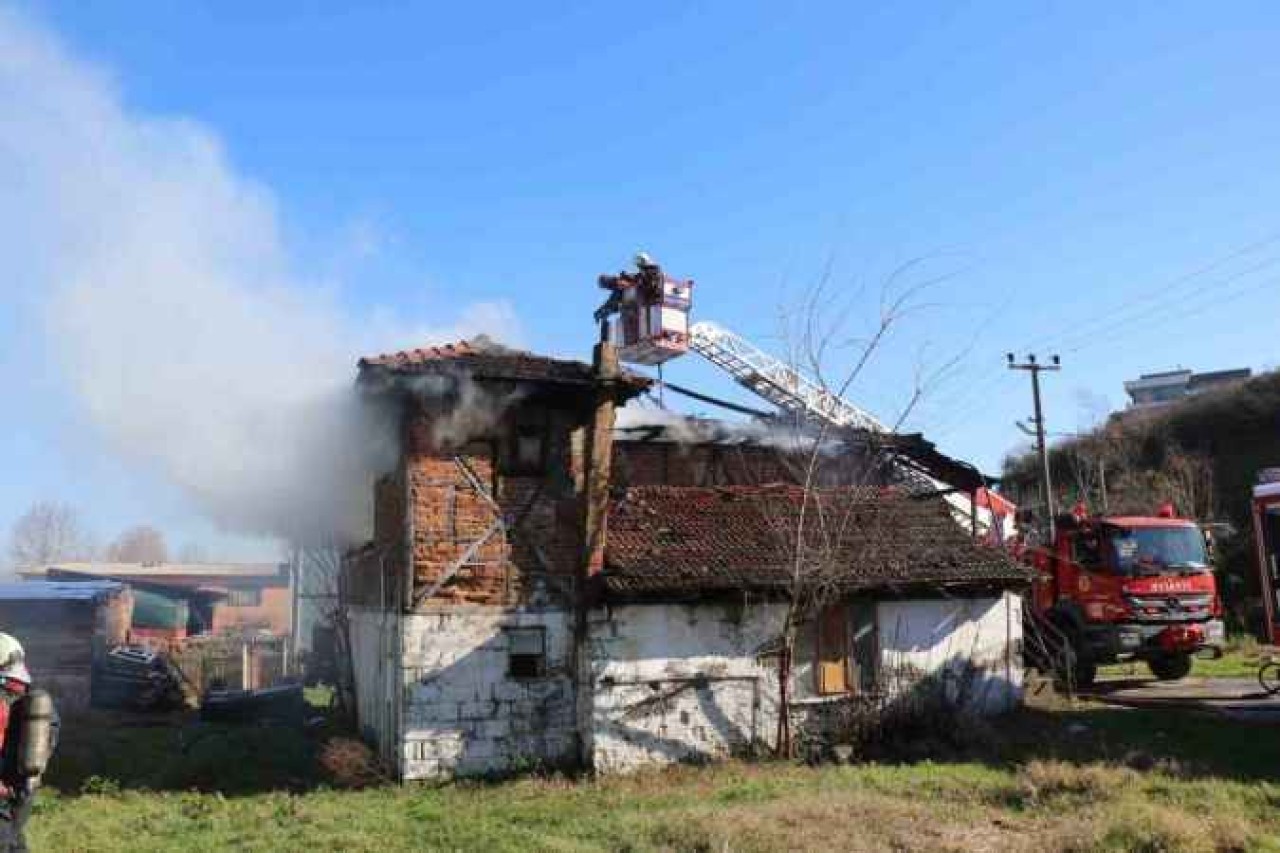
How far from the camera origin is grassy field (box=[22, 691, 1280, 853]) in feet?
31.7

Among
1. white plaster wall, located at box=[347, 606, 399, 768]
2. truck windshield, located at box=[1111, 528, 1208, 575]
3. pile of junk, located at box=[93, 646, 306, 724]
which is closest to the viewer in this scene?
white plaster wall, located at box=[347, 606, 399, 768]

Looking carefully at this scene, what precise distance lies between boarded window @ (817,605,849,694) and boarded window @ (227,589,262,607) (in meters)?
49.3

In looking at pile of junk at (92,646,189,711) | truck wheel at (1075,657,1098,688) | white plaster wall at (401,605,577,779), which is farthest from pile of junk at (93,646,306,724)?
truck wheel at (1075,657,1098,688)

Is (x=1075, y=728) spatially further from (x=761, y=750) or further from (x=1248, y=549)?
(x=1248, y=549)

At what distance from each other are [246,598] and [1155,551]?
173 feet

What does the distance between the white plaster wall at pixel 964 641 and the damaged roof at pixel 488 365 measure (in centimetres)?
526

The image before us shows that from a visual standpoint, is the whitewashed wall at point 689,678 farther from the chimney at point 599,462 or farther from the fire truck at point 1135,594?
the fire truck at point 1135,594

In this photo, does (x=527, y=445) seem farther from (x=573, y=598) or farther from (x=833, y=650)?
(x=833, y=650)

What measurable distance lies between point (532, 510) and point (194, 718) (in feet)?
42.6

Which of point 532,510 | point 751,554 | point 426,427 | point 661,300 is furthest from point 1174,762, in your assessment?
point 661,300

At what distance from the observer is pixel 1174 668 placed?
18969 millimetres

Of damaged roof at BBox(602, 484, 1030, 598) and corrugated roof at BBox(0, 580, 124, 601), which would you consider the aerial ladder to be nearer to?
damaged roof at BBox(602, 484, 1030, 598)

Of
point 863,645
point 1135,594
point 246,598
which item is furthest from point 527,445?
point 246,598

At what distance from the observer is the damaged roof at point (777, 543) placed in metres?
14.1
